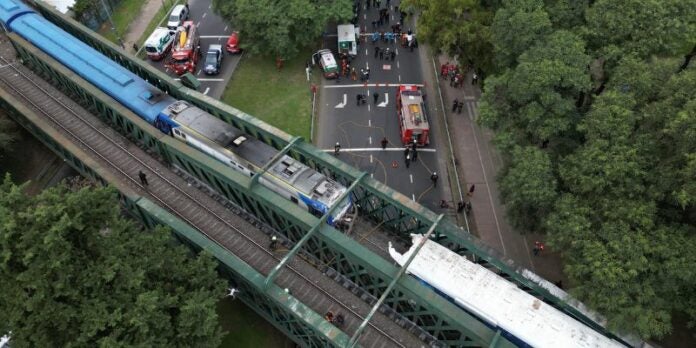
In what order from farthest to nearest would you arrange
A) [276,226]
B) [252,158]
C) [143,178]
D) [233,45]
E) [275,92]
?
[233,45] < [275,92] < [143,178] < [252,158] < [276,226]

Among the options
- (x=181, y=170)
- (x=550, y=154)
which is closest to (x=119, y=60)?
(x=181, y=170)

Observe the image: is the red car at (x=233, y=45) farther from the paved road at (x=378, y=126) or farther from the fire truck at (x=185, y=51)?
the paved road at (x=378, y=126)

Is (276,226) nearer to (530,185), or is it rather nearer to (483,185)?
(530,185)

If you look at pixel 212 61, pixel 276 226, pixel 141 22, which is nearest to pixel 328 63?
pixel 212 61

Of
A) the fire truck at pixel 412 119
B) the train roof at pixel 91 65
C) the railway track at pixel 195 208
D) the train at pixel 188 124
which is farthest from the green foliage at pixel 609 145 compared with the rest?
the train roof at pixel 91 65

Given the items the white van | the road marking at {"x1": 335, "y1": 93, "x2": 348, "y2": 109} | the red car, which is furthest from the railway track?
the road marking at {"x1": 335, "y1": 93, "x2": 348, "y2": 109}

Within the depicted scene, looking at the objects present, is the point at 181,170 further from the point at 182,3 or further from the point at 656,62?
the point at 182,3
